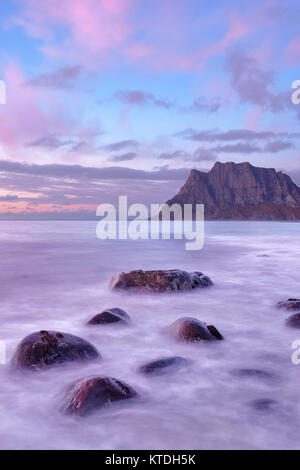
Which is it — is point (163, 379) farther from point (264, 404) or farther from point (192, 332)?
point (192, 332)

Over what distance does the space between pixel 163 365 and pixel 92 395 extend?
4.81 ft

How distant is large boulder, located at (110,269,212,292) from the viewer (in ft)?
34.4

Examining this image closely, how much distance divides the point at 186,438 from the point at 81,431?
1.03 meters

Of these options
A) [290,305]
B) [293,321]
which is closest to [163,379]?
[293,321]

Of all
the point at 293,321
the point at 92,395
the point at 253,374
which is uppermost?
the point at 92,395

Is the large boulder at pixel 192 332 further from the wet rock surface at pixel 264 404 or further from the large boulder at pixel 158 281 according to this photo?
the large boulder at pixel 158 281

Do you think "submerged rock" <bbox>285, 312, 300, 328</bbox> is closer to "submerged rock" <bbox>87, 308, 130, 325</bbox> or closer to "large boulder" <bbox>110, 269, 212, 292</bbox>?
"submerged rock" <bbox>87, 308, 130, 325</bbox>

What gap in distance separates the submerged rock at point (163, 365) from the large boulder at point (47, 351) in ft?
2.84

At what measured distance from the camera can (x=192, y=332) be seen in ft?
19.9

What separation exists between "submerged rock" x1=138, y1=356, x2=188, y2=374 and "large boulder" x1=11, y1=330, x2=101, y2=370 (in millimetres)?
866

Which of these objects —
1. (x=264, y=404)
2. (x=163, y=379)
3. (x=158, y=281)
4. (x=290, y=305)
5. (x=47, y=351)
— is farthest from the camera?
(x=158, y=281)

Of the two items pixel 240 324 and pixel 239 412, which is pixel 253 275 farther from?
pixel 239 412

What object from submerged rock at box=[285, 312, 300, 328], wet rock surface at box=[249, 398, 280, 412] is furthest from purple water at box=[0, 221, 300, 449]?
submerged rock at box=[285, 312, 300, 328]

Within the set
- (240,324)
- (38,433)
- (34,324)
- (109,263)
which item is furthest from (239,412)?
(109,263)
